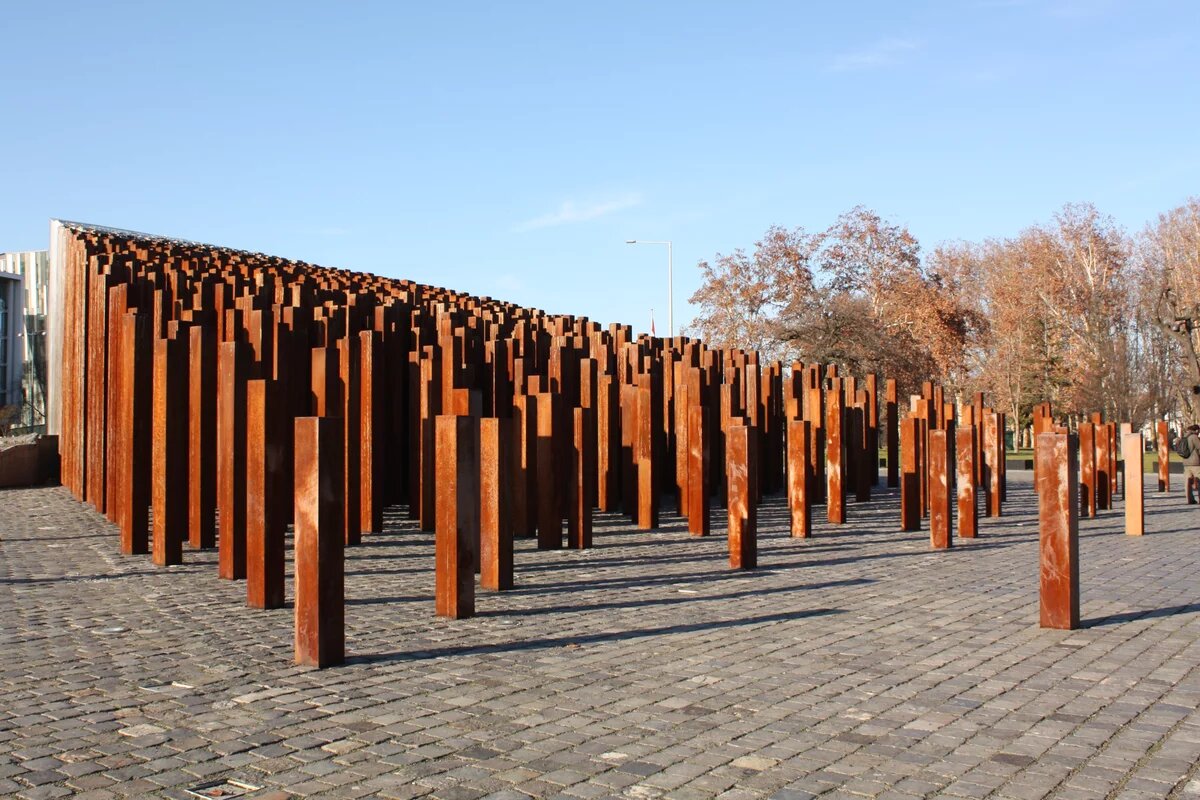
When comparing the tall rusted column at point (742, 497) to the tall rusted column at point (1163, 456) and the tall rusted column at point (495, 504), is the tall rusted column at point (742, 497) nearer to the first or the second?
the tall rusted column at point (495, 504)

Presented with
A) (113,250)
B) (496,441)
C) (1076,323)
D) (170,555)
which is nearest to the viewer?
(496,441)

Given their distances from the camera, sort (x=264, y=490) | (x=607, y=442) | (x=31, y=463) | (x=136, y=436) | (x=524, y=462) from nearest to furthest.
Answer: (x=264, y=490), (x=136, y=436), (x=524, y=462), (x=607, y=442), (x=31, y=463)

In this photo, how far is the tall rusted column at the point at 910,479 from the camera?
13.0 meters

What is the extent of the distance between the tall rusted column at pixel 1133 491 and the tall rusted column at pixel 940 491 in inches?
104

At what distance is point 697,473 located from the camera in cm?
1204

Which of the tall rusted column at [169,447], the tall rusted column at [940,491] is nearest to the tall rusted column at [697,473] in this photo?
the tall rusted column at [940,491]

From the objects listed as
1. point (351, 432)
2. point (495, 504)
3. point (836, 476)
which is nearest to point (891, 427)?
point (836, 476)

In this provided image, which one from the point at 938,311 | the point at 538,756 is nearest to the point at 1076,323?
the point at 938,311

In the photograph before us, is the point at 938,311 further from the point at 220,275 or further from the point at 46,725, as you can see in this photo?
the point at 46,725

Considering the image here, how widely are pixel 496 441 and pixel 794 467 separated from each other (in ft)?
16.7

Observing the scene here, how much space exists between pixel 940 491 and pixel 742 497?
2.69 meters

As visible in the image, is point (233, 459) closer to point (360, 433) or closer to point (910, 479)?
point (360, 433)

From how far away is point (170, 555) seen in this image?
364 inches

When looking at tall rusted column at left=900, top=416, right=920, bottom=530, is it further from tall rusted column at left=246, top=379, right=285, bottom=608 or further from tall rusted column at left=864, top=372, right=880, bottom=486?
tall rusted column at left=246, top=379, right=285, bottom=608
